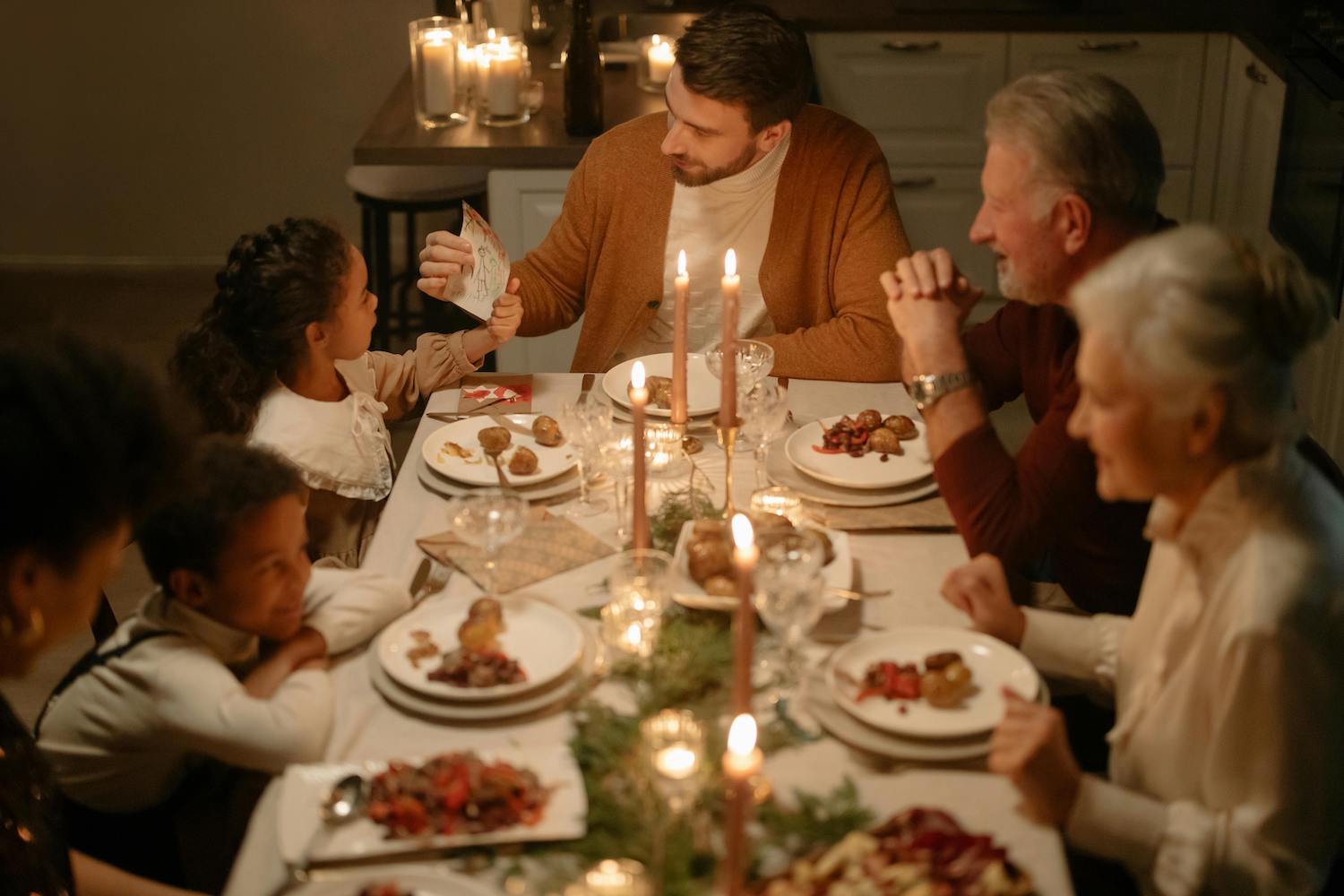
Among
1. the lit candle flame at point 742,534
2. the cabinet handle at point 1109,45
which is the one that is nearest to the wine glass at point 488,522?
the lit candle flame at point 742,534

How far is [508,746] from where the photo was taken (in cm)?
152

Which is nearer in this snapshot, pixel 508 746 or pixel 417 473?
pixel 508 746

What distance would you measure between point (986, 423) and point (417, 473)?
86 cm

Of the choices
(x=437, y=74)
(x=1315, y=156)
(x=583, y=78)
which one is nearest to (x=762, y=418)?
(x=583, y=78)

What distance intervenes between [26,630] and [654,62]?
3048 millimetres

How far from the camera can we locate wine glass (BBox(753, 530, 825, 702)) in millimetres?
1584

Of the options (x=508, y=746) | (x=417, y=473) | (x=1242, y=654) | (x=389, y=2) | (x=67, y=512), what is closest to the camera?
(x=67, y=512)

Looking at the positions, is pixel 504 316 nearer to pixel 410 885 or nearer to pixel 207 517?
pixel 207 517

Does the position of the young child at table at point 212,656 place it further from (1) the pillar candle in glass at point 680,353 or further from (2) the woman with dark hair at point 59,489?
(1) the pillar candle in glass at point 680,353

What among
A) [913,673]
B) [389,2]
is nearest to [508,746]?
[913,673]

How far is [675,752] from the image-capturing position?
1.42 m

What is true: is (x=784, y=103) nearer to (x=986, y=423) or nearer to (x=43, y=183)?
(x=986, y=423)

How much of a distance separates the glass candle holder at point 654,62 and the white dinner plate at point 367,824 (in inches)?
113

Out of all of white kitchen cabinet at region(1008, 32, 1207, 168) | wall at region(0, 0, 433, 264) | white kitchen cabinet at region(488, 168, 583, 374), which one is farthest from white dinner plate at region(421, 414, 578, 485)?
wall at region(0, 0, 433, 264)
